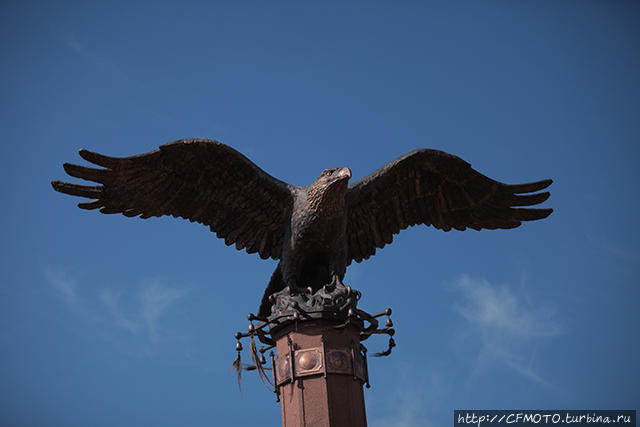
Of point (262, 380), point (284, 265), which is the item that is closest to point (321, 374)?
point (262, 380)

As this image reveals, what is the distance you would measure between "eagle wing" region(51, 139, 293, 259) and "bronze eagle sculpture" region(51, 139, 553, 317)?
13mm

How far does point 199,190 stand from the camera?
28.6ft

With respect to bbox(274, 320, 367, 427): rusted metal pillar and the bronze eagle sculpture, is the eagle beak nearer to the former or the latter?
the bronze eagle sculpture

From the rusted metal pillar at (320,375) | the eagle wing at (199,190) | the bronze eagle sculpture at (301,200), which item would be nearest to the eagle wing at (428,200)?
the bronze eagle sculpture at (301,200)

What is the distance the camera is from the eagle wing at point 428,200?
8.97 metres

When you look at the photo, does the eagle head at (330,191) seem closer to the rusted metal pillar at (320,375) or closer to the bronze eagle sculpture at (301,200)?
the bronze eagle sculpture at (301,200)

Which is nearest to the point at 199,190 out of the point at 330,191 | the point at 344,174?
the point at 330,191

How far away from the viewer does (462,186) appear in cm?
947

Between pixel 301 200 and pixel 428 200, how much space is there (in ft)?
6.97

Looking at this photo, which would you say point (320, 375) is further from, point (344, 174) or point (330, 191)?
point (344, 174)

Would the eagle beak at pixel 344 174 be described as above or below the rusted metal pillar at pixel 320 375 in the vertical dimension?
above

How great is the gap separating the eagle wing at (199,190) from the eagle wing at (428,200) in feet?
3.72

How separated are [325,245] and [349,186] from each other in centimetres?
100

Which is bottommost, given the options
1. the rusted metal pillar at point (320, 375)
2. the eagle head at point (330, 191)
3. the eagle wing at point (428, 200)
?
the rusted metal pillar at point (320, 375)
